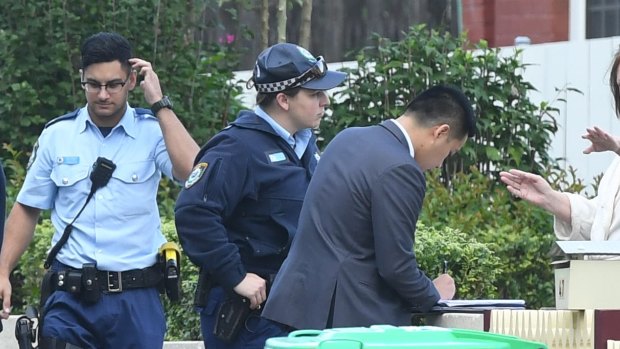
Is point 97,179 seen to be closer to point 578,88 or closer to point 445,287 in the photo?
point 445,287

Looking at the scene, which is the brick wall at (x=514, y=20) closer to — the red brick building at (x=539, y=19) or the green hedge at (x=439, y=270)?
the red brick building at (x=539, y=19)

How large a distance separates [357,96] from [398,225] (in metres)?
4.70

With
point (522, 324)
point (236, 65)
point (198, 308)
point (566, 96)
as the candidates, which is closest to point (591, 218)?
point (522, 324)

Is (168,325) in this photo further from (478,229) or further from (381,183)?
(381,183)

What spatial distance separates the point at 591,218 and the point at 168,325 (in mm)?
3023

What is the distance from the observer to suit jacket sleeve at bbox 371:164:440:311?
207 inches

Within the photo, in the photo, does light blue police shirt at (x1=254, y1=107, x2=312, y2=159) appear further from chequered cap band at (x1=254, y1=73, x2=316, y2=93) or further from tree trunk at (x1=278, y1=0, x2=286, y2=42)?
tree trunk at (x1=278, y1=0, x2=286, y2=42)

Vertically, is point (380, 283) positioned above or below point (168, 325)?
above

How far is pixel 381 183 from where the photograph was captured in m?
5.29

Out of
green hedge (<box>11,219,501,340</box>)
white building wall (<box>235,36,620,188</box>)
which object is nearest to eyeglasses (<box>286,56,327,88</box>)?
green hedge (<box>11,219,501,340</box>)

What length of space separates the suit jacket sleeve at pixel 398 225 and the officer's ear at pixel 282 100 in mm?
907

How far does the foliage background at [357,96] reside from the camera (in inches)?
352

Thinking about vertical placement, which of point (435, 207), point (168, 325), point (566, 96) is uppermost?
point (566, 96)

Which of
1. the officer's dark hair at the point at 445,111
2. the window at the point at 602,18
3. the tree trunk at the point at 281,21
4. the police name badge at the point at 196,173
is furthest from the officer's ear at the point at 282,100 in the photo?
the window at the point at 602,18
